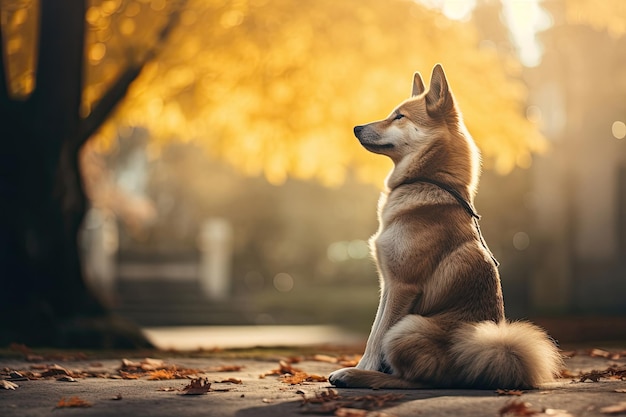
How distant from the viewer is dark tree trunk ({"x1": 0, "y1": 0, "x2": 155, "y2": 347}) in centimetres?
1060

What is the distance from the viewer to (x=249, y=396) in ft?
17.6

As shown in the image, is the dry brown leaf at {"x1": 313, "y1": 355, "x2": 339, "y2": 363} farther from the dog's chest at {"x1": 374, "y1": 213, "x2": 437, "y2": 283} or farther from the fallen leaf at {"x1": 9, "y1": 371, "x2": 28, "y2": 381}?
the fallen leaf at {"x1": 9, "y1": 371, "x2": 28, "y2": 381}

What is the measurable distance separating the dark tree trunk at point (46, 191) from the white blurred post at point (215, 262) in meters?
14.2

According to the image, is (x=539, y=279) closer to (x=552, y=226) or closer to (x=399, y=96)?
(x=552, y=226)

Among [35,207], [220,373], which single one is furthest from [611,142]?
[220,373]

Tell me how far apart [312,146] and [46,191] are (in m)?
4.98

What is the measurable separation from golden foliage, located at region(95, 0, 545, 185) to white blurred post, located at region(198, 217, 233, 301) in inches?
437

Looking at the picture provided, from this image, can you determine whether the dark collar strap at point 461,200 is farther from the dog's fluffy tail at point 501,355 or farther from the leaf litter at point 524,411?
the leaf litter at point 524,411

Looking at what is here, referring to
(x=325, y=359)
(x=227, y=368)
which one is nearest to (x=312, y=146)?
(x=325, y=359)

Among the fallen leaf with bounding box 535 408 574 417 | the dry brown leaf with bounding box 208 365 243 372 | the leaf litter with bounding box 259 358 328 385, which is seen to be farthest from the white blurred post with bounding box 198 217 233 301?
the fallen leaf with bounding box 535 408 574 417

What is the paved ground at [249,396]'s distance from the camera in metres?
4.67

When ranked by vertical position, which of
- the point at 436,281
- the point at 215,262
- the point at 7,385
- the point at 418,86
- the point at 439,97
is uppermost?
the point at 215,262

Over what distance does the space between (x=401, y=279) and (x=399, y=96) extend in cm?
755

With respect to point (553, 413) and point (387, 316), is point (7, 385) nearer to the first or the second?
point (387, 316)
